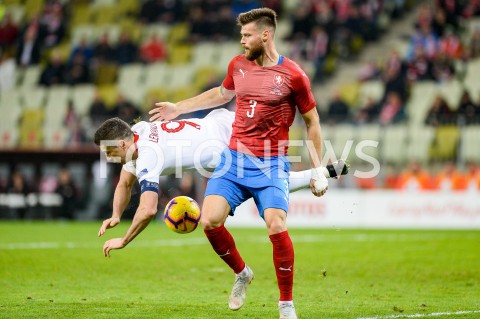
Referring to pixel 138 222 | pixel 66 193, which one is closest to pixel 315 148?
pixel 138 222

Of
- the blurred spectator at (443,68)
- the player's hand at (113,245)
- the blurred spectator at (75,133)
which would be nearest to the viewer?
the player's hand at (113,245)

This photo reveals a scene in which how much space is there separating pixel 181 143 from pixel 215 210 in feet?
4.07

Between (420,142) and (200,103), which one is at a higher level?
(200,103)

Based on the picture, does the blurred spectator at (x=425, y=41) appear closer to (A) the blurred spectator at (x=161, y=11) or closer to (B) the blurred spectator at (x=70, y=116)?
(A) the blurred spectator at (x=161, y=11)

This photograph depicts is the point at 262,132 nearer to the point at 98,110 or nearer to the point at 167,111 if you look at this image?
the point at 167,111

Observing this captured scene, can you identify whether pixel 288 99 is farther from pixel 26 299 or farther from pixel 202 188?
pixel 202 188

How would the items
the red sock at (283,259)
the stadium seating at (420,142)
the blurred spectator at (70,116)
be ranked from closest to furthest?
the red sock at (283,259)
the stadium seating at (420,142)
the blurred spectator at (70,116)

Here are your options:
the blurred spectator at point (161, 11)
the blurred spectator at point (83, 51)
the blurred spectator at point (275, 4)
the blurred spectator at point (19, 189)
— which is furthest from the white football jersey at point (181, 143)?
the blurred spectator at point (161, 11)

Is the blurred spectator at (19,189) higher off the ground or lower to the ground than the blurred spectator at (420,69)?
lower

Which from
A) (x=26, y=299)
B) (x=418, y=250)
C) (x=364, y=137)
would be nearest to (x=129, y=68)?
(x=364, y=137)

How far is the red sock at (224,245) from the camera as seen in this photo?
946cm

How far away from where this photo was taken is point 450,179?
2312 centimetres

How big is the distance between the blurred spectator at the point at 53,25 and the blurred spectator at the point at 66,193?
8.13 meters

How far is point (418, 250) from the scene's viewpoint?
1728 cm
